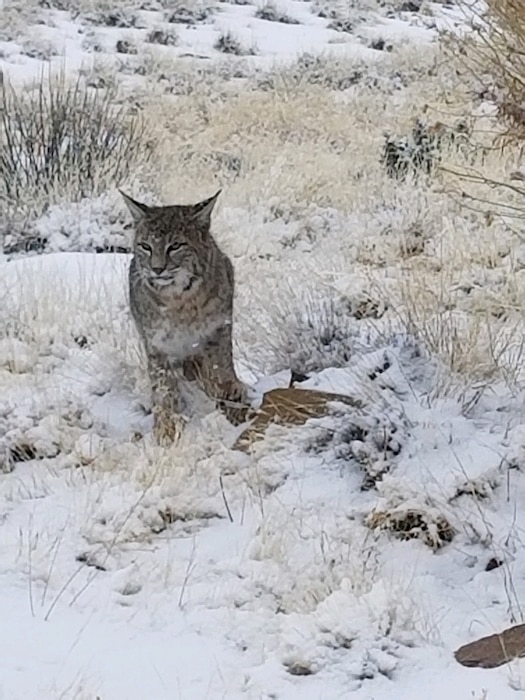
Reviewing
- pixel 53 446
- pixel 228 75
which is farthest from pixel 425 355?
pixel 228 75

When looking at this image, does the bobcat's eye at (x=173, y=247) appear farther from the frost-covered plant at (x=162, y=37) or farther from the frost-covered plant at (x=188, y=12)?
the frost-covered plant at (x=188, y=12)

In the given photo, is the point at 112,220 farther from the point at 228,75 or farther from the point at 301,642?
the point at 228,75

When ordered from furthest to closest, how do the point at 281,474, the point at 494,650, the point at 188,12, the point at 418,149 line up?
the point at 188,12 → the point at 418,149 → the point at 281,474 → the point at 494,650

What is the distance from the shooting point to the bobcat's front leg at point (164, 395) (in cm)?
528

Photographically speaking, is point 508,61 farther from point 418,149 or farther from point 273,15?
point 273,15

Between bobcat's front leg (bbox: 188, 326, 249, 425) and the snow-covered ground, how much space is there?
0.14 meters

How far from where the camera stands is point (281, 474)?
4.78 m

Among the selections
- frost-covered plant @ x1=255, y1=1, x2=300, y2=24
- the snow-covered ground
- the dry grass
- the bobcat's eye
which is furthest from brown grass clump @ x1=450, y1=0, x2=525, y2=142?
frost-covered plant @ x1=255, y1=1, x2=300, y2=24

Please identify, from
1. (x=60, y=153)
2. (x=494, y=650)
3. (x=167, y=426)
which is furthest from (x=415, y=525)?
(x=60, y=153)

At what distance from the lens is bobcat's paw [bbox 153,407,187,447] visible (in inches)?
200

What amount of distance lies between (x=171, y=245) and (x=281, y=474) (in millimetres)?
1229

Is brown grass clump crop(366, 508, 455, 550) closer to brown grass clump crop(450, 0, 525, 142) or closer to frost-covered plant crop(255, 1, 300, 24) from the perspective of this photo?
brown grass clump crop(450, 0, 525, 142)

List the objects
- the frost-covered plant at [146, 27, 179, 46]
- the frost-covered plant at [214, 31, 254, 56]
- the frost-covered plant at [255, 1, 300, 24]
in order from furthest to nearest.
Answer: the frost-covered plant at [255, 1, 300, 24] < the frost-covered plant at [146, 27, 179, 46] < the frost-covered plant at [214, 31, 254, 56]

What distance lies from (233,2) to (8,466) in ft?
66.2
